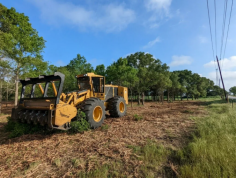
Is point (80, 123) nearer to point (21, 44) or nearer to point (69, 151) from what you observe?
point (69, 151)

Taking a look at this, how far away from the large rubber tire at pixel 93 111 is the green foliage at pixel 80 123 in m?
0.16

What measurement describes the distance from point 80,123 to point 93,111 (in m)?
0.74

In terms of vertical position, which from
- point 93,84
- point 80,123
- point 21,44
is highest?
point 21,44

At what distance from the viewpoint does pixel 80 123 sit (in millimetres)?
5367

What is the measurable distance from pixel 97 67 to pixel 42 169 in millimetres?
23705

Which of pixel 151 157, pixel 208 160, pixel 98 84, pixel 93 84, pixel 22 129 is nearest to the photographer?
pixel 208 160

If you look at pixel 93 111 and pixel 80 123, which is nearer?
pixel 80 123

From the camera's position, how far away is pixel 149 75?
19438mm

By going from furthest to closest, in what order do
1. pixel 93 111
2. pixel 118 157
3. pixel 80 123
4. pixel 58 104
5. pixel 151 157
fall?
1. pixel 93 111
2. pixel 80 123
3. pixel 58 104
4. pixel 118 157
5. pixel 151 157

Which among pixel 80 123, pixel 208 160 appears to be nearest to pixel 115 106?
pixel 80 123

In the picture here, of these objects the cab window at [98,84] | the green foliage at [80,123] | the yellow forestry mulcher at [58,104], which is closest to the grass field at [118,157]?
the green foliage at [80,123]

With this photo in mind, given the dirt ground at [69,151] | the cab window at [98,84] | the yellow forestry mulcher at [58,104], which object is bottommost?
the dirt ground at [69,151]

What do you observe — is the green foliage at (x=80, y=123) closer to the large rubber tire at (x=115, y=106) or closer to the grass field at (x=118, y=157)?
the grass field at (x=118, y=157)

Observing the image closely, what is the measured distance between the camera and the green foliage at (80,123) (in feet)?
17.2
